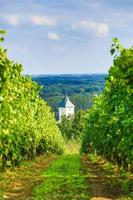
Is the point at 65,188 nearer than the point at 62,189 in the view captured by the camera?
No

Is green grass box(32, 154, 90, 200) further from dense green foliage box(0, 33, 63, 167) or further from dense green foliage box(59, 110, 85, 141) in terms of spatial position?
dense green foliage box(59, 110, 85, 141)

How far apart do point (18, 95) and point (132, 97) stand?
12736mm

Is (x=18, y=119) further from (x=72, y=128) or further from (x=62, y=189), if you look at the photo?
(x=72, y=128)

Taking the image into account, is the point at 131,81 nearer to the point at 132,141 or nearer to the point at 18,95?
the point at 132,141

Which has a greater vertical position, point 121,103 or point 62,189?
point 121,103

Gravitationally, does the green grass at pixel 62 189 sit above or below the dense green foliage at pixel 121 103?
below

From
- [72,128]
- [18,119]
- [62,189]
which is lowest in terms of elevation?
[72,128]

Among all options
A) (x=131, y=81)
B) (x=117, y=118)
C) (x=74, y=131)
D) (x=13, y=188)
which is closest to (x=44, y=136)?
(x=117, y=118)

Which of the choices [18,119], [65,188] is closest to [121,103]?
[65,188]

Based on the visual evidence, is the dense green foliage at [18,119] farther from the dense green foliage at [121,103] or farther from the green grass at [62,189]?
the dense green foliage at [121,103]

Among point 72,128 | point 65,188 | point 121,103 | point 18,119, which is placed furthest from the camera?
point 72,128

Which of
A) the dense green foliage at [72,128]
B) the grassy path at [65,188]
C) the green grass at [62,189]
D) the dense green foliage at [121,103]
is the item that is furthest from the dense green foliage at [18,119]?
the dense green foliage at [72,128]

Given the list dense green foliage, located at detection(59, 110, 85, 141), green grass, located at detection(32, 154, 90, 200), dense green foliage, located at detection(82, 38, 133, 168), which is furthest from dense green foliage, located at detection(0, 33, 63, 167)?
dense green foliage, located at detection(59, 110, 85, 141)

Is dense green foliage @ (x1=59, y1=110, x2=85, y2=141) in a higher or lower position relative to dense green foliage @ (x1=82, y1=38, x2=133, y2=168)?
lower
